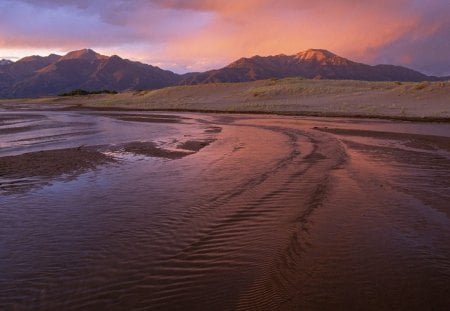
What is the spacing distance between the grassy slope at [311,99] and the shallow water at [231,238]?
79.1 ft

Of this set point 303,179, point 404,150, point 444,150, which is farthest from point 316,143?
point 303,179

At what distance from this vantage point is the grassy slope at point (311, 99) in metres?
37.4

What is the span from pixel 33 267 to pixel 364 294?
3.77 m

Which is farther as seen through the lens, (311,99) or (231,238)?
(311,99)

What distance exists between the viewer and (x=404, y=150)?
16.5m

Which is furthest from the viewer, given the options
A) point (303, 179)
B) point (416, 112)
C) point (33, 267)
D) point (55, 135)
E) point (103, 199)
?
point (416, 112)

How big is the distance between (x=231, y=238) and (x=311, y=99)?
149 ft

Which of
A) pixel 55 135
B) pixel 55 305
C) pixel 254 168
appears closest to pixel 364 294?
pixel 55 305

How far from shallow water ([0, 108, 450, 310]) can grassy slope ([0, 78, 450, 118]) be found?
79.1 feet

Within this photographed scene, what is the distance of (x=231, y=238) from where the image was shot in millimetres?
6594

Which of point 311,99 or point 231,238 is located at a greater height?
point 311,99

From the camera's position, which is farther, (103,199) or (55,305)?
(103,199)

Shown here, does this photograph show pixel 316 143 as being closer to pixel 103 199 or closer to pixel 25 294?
pixel 103 199

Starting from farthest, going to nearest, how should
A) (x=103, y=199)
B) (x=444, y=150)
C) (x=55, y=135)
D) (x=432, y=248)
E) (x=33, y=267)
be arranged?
1. (x=55, y=135)
2. (x=444, y=150)
3. (x=103, y=199)
4. (x=432, y=248)
5. (x=33, y=267)
